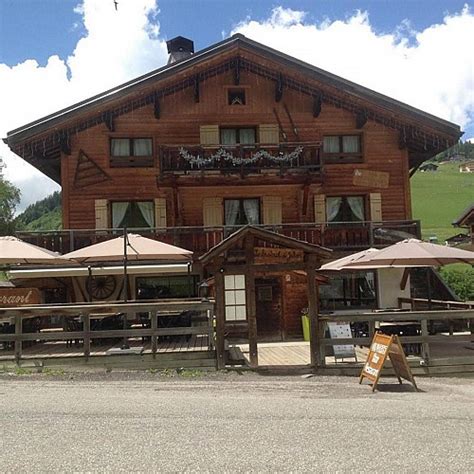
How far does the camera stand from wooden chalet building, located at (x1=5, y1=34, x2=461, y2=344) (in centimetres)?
1917

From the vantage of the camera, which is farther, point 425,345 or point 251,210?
point 251,210

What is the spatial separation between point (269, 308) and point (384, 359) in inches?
307

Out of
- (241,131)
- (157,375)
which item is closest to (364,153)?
(241,131)

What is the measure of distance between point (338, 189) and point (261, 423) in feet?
48.3

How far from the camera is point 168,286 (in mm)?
18922

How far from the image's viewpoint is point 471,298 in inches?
1016

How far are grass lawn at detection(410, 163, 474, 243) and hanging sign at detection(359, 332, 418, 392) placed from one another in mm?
52490

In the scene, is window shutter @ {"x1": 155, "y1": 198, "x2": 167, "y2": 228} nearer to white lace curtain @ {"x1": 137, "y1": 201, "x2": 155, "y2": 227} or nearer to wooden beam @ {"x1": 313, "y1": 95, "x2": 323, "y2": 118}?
white lace curtain @ {"x1": 137, "y1": 201, "x2": 155, "y2": 227}

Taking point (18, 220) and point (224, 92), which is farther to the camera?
point (18, 220)

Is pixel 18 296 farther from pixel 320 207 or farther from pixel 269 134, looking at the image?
pixel 320 207

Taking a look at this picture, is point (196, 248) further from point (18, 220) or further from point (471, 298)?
point (18, 220)

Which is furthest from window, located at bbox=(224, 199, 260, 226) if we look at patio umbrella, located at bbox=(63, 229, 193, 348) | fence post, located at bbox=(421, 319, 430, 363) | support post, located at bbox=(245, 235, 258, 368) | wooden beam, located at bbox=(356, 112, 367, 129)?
fence post, located at bbox=(421, 319, 430, 363)

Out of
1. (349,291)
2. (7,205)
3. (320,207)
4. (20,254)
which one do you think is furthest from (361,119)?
(7,205)

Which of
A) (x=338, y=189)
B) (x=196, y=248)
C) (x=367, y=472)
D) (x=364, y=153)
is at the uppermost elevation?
(x=364, y=153)
